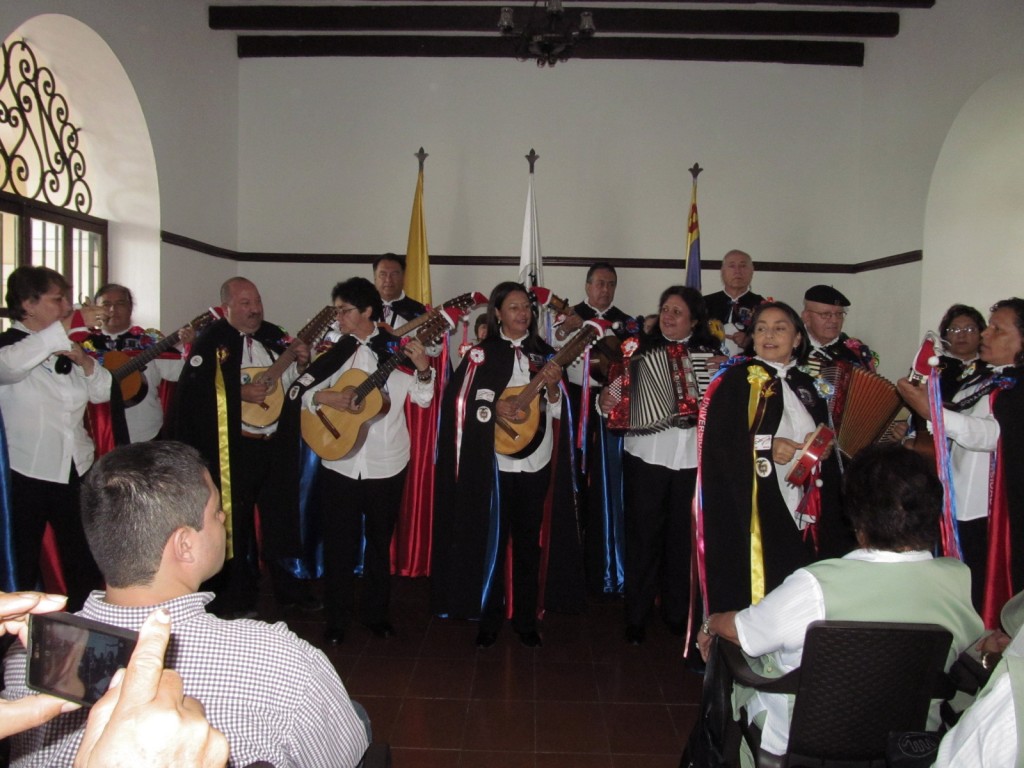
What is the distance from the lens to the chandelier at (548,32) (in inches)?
175

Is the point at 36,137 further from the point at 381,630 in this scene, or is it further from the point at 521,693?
the point at 521,693

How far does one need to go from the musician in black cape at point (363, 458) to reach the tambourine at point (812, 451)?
1761 mm

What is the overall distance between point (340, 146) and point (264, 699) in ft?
20.8

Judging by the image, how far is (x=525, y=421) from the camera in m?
3.63

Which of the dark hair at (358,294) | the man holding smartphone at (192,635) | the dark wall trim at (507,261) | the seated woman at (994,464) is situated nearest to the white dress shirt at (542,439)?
the dark hair at (358,294)

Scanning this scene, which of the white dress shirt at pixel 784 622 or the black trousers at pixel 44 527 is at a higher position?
the white dress shirt at pixel 784 622

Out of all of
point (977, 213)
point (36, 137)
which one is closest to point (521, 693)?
point (36, 137)

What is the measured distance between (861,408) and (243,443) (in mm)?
2862

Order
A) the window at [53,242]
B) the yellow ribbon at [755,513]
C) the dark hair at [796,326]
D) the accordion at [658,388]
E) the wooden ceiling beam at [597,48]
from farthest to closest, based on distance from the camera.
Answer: the wooden ceiling beam at [597,48], the window at [53,242], the accordion at [658,388], the dark hair at [796,326], the yellow ribbon at [755,513]

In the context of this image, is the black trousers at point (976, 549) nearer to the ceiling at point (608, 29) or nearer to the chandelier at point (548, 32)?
the chandelier at point (548, 32)

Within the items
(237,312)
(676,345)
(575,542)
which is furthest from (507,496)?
(237,312)

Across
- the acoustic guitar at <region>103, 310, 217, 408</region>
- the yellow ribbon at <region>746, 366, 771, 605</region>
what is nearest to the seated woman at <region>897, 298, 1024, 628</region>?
the yellow ribbon at <region>746, 366, 771, 605</region>

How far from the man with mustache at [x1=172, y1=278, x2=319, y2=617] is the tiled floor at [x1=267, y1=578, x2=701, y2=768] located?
337 mm

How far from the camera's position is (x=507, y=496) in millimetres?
3717
